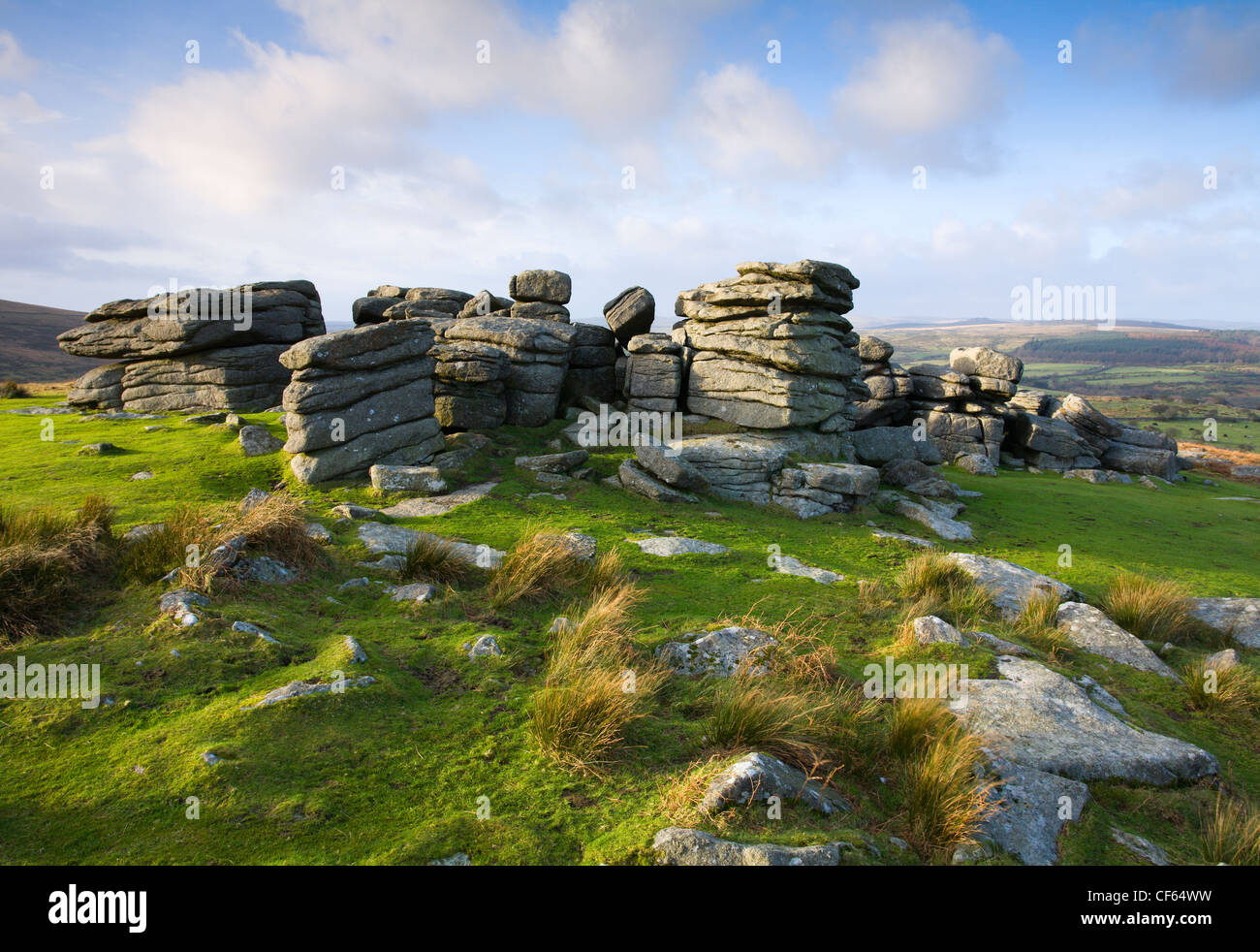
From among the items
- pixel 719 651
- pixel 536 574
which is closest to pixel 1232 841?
pixel 719 651

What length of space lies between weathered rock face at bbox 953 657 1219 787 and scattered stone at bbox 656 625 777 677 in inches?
93.3

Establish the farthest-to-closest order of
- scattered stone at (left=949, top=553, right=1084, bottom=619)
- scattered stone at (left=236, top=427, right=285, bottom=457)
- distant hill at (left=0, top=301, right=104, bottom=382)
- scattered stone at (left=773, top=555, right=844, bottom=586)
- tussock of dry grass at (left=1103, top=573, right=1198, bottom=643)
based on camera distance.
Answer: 1. distant hill at (left=0, top=301, right=104, bottom=382)
2. scattered stone at (left=236, top=427, right=285, bottom=457)
3. scattered stone at (left=773, top=555, right=844, bottom=586)
4. scattered stone at (left=949, top=553, right=1084, bottom=619)
5. tussock of dry grass at (left=1103, top=573, right=1198, bottom=643)

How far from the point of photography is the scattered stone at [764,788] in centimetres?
559

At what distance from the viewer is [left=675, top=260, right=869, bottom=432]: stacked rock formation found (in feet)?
71.2

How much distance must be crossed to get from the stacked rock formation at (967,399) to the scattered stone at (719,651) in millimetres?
26035

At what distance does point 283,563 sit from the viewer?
33.3ft

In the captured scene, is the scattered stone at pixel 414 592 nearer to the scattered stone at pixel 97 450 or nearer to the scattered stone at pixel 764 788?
the scattered stone at pixel 764 788

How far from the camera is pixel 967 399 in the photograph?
33.8 metres

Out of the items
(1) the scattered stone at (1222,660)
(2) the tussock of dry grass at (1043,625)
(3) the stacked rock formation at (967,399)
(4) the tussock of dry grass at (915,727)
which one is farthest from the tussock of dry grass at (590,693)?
(3) the stacked rock formation at (967,399)

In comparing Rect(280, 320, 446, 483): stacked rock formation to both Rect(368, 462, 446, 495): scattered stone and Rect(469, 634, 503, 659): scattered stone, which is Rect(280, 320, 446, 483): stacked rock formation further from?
Rect(469, 634, 503, 659): scattered stone

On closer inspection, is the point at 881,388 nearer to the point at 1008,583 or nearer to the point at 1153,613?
the point at 1008,583

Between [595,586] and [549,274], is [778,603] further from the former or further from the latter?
[549,274]

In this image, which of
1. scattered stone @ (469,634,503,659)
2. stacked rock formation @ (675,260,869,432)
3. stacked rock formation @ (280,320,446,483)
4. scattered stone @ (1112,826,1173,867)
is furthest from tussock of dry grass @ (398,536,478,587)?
stacked rock formation @ (675,260,869,432)
